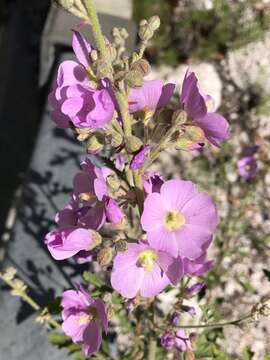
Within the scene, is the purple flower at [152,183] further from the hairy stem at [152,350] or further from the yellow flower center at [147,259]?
the hairy stem at [152,350]

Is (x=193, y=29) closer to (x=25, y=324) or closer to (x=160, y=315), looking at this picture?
(x=160, y=315)

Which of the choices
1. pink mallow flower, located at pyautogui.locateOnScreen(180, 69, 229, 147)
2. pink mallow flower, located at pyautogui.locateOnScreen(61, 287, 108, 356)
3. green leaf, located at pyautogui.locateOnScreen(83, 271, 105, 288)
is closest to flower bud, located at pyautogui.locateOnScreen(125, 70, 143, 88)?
pink mallow flower, located at pyautogui.locateOnScreen(180, 69, 229, 147)

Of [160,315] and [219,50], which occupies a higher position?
[219,50]

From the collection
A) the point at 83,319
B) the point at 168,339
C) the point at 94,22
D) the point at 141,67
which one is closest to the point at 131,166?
the point at 141,67

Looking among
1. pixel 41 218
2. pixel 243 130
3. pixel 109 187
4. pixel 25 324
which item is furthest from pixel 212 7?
pixel 109 187

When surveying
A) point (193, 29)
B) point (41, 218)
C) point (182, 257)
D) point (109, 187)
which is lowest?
point (41, 218)

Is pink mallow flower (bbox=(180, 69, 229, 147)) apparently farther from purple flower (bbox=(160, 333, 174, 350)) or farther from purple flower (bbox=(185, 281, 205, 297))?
purple flower (bbox=(160, 333, 174, 350))
